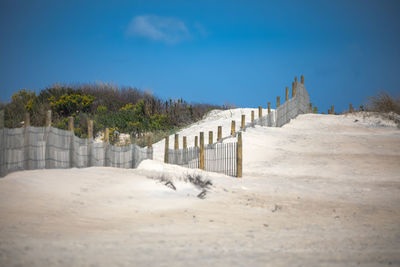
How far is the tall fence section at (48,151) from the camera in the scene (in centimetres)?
802

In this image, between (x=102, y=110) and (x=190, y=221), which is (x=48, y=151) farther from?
(x=102, y=110)

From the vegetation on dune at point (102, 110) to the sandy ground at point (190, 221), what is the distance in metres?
13.3

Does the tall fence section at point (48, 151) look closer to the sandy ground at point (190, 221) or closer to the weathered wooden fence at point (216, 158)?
the sandy ground at point (190, 221)

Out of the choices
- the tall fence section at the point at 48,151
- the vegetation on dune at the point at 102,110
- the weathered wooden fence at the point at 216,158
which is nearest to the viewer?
the tall fence section at the point at 48,151

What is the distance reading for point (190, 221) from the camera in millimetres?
6035

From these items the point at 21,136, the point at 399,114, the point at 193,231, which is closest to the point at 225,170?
the point at 21,136

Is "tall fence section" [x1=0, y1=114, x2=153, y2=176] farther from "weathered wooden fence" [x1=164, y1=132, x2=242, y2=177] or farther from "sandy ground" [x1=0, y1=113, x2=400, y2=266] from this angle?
"weathered wooden fence" [x1=164, y1=132, x2=242, y2=177]

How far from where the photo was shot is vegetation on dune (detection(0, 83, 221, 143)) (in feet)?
80.9

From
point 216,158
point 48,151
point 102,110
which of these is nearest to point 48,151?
point 48,151

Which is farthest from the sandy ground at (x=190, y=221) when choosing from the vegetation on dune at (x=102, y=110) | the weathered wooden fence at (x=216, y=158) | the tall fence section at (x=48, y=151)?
the vegetation on dune at (x=102, y=110)

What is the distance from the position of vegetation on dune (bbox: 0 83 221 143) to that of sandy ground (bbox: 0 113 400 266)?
13.3 m

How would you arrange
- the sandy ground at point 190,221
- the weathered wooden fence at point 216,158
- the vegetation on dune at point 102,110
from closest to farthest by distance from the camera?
the sandy ground at point 190,221
the weathered wooden fence at point 216,158
the vegetation on dune at point 102,110

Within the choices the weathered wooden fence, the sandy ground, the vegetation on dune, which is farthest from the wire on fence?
the vegetation on dune

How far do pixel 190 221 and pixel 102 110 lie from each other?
22.1 metres
